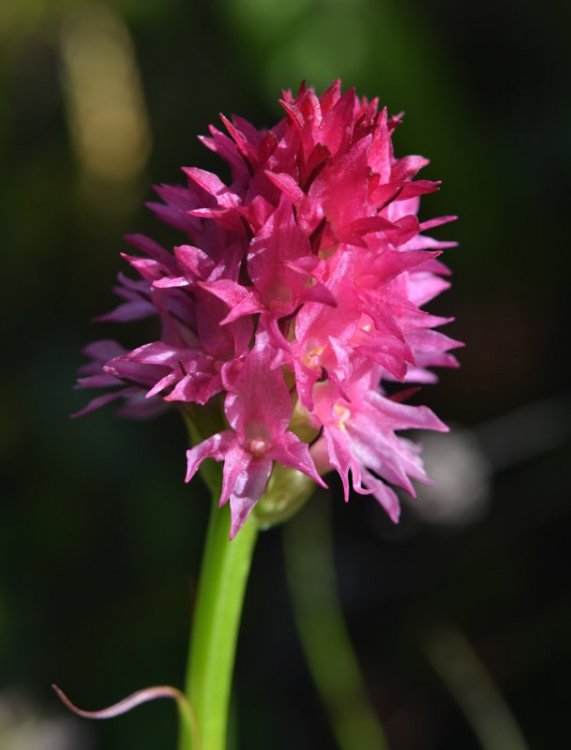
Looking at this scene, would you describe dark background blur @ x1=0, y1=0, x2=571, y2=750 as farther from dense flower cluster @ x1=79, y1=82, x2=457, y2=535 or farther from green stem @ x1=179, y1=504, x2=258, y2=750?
dense flower cluster @ x1=79, y1=82, x2=457, y2=535

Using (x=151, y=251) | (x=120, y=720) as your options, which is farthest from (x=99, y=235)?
(x=151, y=251)

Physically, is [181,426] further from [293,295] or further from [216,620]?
[293,295]

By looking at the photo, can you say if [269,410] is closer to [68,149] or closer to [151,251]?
[151,251]

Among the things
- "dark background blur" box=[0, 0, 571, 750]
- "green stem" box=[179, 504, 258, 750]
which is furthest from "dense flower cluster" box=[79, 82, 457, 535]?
"dark background blur" box=[0, 0, 571, 750]

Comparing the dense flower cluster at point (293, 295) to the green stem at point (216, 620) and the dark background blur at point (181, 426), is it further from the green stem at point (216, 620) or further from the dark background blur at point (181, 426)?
the dark background blur at point (181, 426)

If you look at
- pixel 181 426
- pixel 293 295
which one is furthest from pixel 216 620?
pixel 181 426
